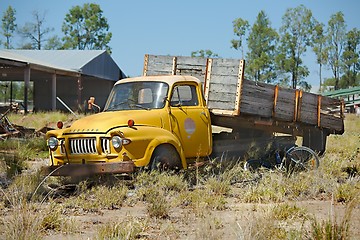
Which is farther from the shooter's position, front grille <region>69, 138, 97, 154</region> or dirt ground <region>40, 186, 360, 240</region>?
front grille <region>69, 138, 97, 154</region>

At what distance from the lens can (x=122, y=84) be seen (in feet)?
33.2

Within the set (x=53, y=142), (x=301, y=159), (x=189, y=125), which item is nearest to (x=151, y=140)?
(x=189, y=125)

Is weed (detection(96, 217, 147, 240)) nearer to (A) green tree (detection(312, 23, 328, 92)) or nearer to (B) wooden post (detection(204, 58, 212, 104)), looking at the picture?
(B) wooden post (detection(204, 58, 212, 104))

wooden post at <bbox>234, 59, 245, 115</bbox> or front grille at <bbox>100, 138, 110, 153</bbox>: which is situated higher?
wooden post at <bbox>234, 59, 245, 115</bbox>

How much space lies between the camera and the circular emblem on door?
9.63m

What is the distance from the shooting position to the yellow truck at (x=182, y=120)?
839cm

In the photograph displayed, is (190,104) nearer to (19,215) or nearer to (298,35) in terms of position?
(19,215)

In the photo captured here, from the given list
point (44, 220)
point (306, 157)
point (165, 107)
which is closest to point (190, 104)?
point (165, 107)

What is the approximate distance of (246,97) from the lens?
34.2ft

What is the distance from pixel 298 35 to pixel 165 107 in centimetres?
4977

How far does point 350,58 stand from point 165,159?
52.2 metres

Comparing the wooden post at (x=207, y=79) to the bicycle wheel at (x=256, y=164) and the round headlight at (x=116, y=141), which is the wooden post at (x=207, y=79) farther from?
the round headlight at (x=116, y=141)

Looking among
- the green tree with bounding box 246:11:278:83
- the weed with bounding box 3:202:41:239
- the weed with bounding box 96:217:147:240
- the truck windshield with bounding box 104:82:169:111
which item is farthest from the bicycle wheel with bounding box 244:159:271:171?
the green tree with bounding box 246:11:278:83

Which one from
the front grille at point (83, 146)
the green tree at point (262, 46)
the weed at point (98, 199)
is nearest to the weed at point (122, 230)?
the weed at point (98, 199)
